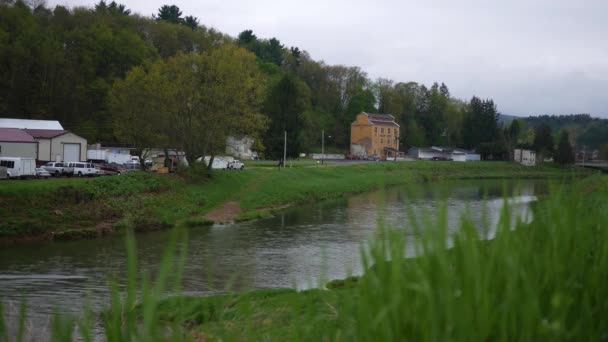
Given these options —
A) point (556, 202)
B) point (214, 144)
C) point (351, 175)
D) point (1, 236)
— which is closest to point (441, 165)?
point (351, 175)

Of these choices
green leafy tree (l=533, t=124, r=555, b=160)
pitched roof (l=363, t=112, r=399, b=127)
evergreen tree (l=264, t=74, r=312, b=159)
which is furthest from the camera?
pitched roof (l=363, t=112, r=399, b=127)

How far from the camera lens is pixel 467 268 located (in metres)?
2.25

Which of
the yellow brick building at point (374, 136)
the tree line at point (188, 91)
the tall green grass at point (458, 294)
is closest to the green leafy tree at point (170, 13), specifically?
the tree line at point (188, 91)

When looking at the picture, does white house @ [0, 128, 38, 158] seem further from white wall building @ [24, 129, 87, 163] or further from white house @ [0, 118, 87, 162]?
white wall building @ [24, 129, 87, 163]

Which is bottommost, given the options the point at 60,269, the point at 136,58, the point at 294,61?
the point at 60,269

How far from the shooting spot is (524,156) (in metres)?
109

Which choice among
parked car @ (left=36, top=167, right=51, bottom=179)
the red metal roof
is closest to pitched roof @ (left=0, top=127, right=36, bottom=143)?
the red metal roof

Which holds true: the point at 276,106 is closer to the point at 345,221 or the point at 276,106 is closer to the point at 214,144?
the point at 214,144

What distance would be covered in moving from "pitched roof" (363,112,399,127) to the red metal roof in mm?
72005

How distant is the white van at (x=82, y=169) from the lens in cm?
4344

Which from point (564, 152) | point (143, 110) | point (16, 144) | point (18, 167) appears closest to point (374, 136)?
point (564, 152)

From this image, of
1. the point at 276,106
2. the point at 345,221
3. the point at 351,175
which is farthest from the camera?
the point at 276,106

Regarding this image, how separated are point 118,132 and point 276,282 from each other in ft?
110

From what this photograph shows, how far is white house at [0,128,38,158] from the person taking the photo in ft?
155
